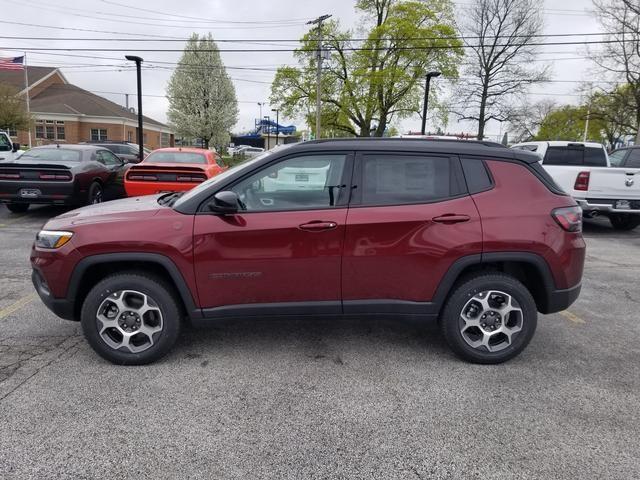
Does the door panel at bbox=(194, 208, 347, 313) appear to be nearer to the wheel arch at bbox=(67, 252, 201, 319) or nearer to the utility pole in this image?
the wheel arch at bbox=(67, 252, 201, 319)

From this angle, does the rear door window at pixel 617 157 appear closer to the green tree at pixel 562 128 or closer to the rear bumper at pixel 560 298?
the rear bumper at pixel 560 298

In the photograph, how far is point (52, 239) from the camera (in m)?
3.37

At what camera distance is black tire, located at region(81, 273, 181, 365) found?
132 inches

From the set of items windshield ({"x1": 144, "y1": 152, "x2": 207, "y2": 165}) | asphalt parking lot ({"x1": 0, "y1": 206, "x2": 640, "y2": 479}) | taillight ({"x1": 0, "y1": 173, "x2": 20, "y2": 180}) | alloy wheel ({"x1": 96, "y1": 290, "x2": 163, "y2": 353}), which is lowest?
asphalt parking lot ({"x1": 0, "y1": 206, "x2": 640, "y2": 479})

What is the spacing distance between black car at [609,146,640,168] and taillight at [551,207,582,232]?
888cm

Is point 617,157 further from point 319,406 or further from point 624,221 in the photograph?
point 319,406

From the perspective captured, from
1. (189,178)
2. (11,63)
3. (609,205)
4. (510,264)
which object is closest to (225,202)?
(510,264)

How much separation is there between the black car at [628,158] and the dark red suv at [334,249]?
886cm

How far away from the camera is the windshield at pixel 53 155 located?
973cm

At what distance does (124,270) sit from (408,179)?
231cm

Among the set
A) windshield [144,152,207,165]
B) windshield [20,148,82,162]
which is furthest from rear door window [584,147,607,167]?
windshield [20,148,82,162]

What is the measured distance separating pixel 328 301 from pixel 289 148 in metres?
1.23

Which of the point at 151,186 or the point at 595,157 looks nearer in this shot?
the point at 151,186

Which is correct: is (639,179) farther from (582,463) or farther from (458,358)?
(582,463)
